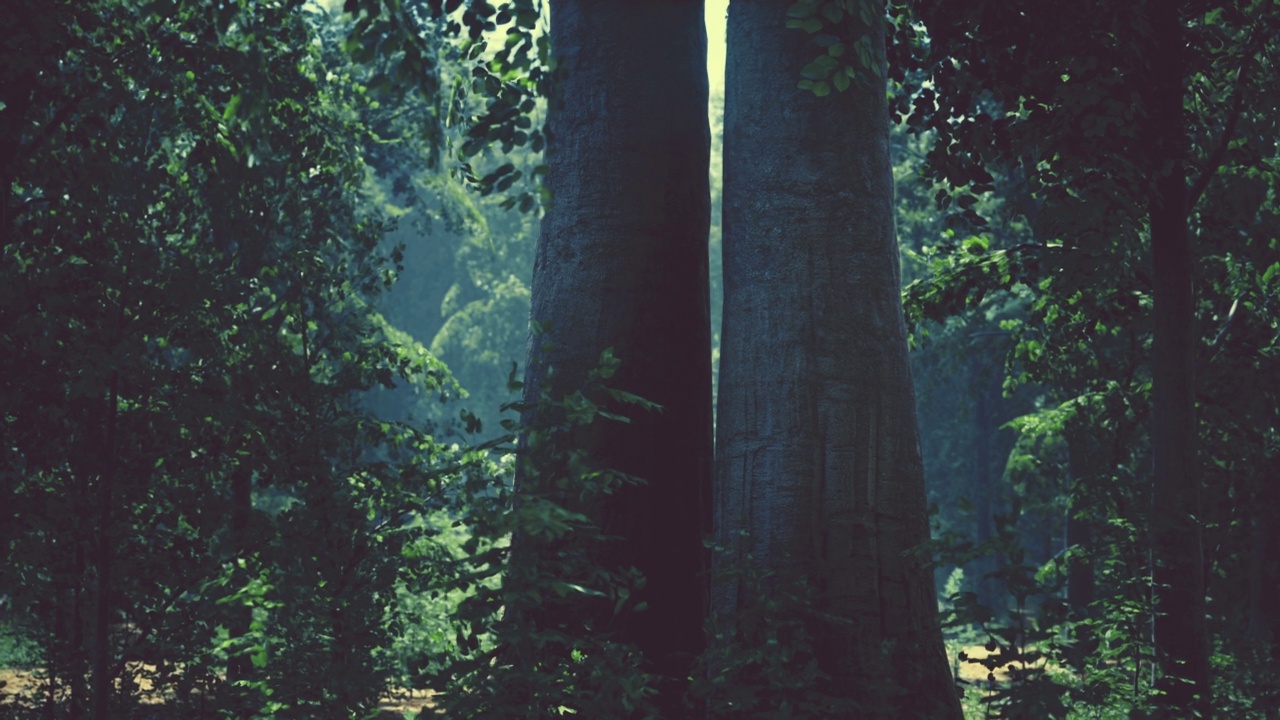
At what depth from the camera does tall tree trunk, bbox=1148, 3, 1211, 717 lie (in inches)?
297

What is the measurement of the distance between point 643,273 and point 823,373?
42.4 inches

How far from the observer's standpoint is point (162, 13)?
4316 mm

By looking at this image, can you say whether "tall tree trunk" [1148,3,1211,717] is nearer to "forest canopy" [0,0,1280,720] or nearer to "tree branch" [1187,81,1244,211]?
"forest canopy" [0,0,1280,720]

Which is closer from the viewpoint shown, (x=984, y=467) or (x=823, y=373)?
(x=823, y=373)

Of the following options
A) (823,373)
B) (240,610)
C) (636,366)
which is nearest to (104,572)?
(240,610)

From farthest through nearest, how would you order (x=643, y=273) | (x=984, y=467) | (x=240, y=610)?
(x=984, y=467)
(x=643, y=273)
(x=240, y=610)

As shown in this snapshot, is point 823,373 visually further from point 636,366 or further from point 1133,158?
point 1133,158

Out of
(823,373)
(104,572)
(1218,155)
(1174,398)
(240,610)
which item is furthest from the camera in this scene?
(1218,155)

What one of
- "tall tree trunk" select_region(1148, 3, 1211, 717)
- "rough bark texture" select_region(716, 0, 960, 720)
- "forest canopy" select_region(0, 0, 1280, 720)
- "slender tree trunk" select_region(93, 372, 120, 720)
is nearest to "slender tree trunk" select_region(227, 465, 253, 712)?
"forest canopy" select_region(0, 0, 1280, 720)

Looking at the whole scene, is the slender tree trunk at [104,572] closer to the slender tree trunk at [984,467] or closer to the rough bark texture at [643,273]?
the rough bark texture at [643,273]

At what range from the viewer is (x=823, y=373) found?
195 inches

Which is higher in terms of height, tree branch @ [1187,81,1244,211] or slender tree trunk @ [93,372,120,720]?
tree branch @ [1187,81,1244,211]

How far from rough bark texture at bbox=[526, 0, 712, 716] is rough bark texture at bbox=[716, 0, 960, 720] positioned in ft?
1.32

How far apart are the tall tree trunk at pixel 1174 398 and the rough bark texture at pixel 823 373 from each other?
3180 millimetres
